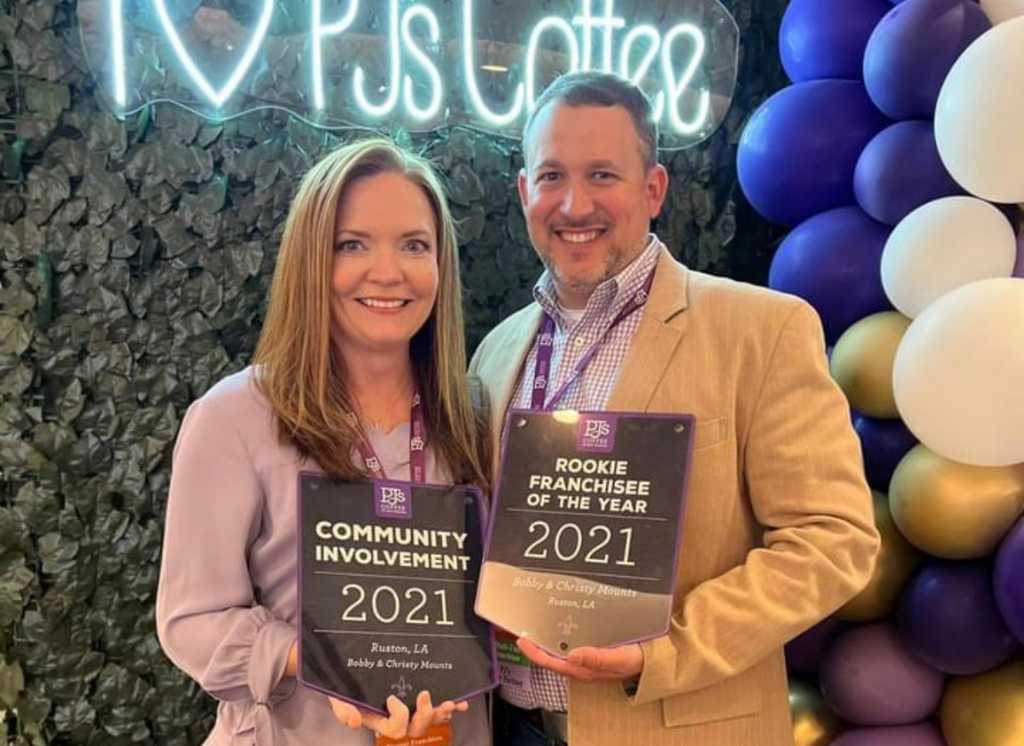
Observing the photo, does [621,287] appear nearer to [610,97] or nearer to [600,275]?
[600,275]

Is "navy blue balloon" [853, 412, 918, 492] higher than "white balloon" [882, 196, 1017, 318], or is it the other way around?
"white balloon" [882, 196, 1017, 318]

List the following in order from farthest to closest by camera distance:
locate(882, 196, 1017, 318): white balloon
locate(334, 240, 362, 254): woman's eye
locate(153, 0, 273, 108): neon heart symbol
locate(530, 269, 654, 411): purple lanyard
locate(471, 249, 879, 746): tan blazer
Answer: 1. locate(153, 0, 273, 108): neon heart symbol
2. locate(882, 196, 1017, 318): white balloon
3. locate(530, 269, 654, 411): purple lanyard
4. locate(334, 240, 362, 254): woman's eye
5. locate(471, 249, 879, 746): tan blazer

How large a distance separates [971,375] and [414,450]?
3.61 feet

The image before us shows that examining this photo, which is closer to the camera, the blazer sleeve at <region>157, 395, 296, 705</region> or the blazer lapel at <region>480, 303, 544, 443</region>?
the blazer sleeve at <region>157, 395, 296, 705</region>

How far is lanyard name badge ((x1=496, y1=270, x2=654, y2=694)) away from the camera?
1542mm

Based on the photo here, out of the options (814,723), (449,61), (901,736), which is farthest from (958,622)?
(449,61)

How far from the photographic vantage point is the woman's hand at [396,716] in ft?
4.31

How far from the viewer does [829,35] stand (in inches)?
88.6

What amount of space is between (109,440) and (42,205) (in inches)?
25.3

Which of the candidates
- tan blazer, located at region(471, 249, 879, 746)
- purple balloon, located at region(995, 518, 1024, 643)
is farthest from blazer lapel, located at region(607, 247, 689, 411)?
Result: purple balloon, located at region(995, 518, 1024, 643)

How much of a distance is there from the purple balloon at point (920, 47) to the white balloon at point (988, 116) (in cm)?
8

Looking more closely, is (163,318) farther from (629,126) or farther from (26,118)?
(629,126)

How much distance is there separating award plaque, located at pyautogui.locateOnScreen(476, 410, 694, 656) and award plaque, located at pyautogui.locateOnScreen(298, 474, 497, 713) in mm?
67

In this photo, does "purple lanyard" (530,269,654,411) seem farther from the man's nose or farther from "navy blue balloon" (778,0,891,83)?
"navy blue balloon" (778,0,891,83)
